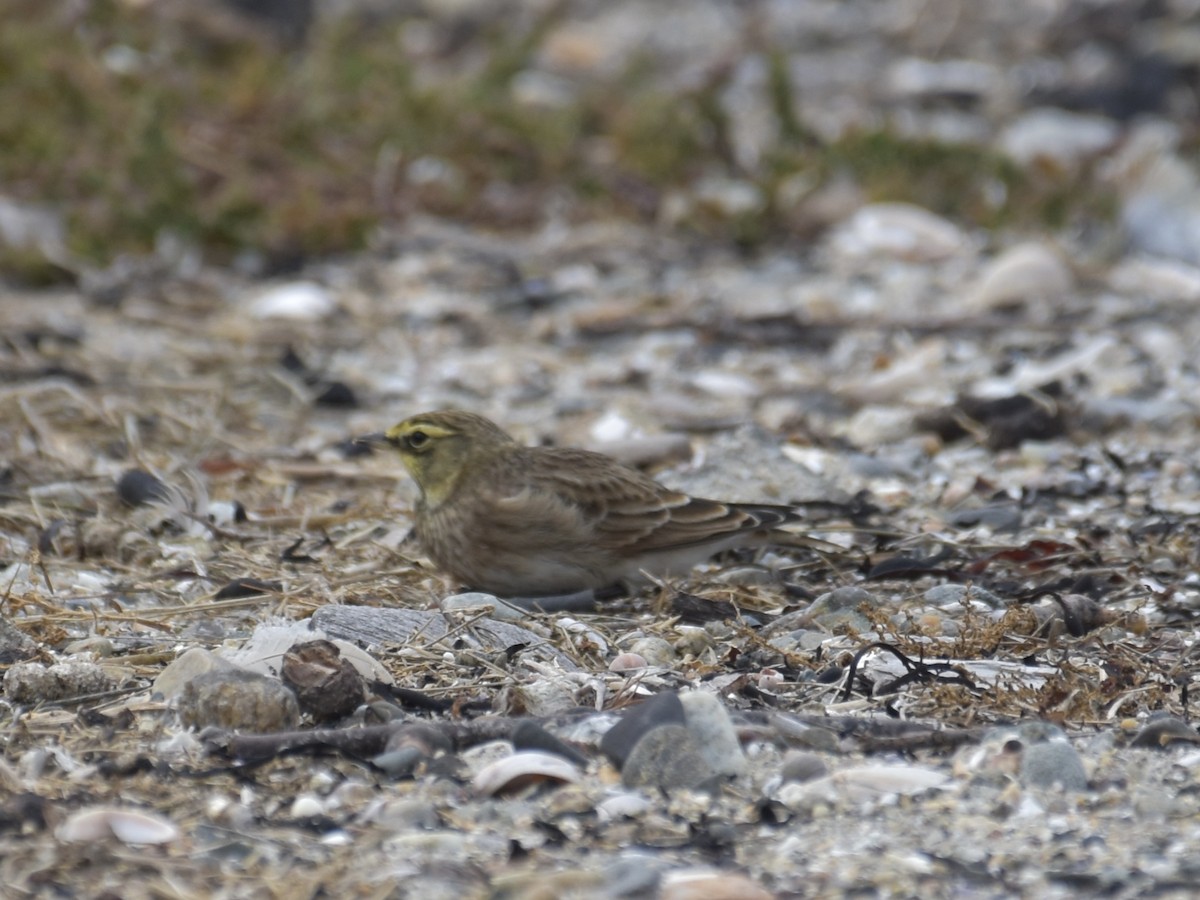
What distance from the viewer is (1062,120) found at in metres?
12.3

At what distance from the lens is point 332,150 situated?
10.8m

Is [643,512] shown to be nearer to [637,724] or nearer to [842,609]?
[842,609]

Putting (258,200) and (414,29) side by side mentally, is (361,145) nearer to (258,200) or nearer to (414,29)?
(258,200)

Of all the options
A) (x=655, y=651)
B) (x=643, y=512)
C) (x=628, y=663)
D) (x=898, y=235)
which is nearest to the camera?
(x=628, y=663)

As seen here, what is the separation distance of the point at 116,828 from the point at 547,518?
2.13 meters

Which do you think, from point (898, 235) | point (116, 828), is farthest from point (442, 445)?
point (898, 235)

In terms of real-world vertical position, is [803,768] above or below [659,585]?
below

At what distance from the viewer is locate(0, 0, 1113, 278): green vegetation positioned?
31.6 ft

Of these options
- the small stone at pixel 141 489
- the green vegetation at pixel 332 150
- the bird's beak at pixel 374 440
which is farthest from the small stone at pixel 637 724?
the green vegetation at pixel 332 150

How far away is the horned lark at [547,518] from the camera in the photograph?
202 inches

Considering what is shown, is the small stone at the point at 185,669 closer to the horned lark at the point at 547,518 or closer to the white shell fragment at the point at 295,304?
the horned lark at the point at 547,518

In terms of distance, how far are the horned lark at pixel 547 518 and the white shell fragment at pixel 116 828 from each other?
194cm

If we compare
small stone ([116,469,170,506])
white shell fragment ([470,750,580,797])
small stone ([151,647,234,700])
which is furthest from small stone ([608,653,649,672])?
small stone ([116,469,170,506])

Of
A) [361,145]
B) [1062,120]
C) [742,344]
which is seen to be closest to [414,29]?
[361,145]
